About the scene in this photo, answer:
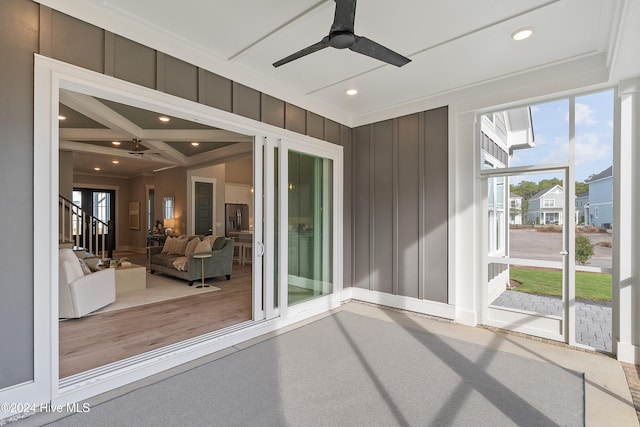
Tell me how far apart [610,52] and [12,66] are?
4.91 meters

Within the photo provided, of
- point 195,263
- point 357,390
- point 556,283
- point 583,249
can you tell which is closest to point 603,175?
point 583,249

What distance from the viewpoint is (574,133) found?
354 centimetres

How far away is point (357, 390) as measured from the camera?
2549mm

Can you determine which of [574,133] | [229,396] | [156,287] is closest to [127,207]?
[156,287]

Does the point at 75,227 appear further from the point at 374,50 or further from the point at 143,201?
the point at 374,50

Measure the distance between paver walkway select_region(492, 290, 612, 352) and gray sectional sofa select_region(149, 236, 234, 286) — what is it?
5.13 m

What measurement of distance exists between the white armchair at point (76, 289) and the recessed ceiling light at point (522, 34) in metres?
5.74

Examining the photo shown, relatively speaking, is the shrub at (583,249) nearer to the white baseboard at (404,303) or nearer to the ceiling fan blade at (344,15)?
the white baseboard at (404,303)

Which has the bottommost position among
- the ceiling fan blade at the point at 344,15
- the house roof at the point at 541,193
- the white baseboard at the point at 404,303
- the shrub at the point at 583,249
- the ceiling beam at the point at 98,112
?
the white baseboard at the point at 404,303

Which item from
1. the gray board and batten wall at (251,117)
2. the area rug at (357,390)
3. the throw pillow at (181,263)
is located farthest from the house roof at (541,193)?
the throw pillow at (181,263)

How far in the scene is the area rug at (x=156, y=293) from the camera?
4.80 meters

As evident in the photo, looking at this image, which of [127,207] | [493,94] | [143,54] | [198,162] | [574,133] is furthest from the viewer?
[127,207]

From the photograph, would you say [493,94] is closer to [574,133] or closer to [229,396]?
[574,133]

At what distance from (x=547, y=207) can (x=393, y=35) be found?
8.82 ft
